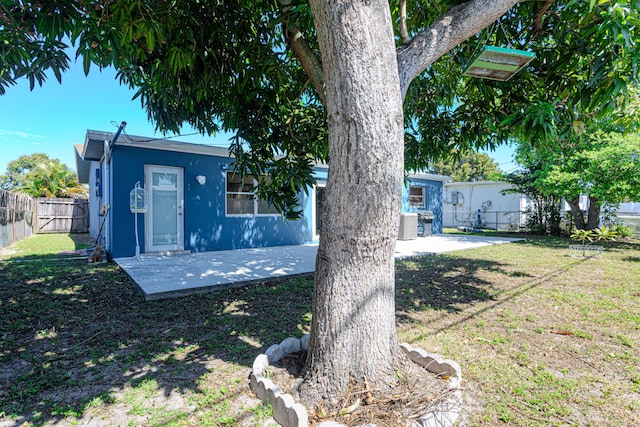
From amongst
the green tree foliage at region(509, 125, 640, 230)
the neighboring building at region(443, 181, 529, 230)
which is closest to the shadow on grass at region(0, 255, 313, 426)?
the green tree foliage at region(509, 125, 640, 230)

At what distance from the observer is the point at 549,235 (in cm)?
1330

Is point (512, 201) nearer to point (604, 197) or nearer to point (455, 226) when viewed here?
point (455, 226)

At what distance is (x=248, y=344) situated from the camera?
9.94ft

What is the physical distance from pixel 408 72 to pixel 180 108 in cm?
330

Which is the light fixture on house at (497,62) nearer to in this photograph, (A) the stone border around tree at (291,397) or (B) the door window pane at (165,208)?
(A) the stone border around tree at (291,397)

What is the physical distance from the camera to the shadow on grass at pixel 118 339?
2.28 m

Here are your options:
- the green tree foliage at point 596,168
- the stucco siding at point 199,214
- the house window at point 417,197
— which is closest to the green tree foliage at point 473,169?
the house window at point 417,197

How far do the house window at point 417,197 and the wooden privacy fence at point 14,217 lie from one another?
43.6ft

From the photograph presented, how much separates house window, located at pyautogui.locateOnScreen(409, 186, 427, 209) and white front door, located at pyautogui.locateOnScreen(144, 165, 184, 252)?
914 cm

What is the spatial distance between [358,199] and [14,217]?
12.8 m

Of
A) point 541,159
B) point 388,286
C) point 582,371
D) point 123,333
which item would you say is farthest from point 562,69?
point 541,159

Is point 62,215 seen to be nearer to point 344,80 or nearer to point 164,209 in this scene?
point 164,209

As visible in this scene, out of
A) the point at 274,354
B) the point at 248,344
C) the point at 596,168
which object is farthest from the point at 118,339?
the point at 596,168

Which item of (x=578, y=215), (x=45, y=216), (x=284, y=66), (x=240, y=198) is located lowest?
(x=45, y=216)
